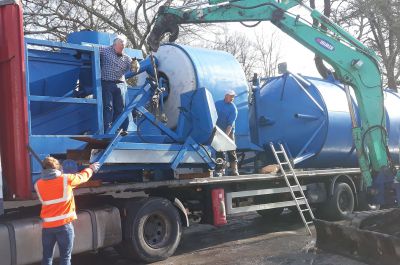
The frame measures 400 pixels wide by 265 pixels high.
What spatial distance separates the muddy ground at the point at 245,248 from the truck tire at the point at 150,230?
23 cm

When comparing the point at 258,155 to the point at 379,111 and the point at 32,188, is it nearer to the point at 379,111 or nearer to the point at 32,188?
the point at 379,111

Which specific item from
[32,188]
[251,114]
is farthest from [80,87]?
[251,114]

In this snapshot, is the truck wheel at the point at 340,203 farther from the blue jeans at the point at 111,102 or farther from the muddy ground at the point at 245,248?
the blue jeans at the point at 111,102

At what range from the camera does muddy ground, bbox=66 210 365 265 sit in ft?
22.3

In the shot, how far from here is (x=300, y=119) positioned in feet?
32.3

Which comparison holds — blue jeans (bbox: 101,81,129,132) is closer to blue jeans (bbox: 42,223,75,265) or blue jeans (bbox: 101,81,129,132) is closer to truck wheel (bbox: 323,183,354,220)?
blue jeans (bbox: 42,223,75,265)

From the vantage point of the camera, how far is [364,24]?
75.6ft

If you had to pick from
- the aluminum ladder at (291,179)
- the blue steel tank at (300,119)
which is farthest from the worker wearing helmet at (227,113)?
the blue steel tank at (300,119)

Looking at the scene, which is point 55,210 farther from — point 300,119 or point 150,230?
point 300,119

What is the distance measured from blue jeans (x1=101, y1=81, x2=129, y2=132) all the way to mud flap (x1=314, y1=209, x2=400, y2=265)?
3.44 m

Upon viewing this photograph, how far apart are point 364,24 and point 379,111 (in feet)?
53.9

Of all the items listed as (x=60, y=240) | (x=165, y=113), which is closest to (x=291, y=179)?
(x=165, y=113)

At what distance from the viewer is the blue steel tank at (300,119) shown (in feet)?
32.2

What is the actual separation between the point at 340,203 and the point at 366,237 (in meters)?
3.98
